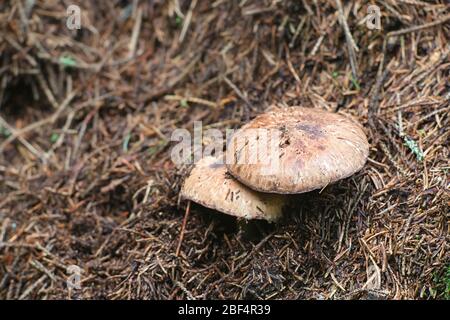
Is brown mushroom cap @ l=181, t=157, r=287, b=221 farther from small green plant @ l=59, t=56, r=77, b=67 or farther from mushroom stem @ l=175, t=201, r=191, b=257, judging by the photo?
small green plant @ l=59, t=56, r=77, b=67

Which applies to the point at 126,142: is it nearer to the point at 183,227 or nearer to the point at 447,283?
the point at 183,227

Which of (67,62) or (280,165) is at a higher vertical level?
(67,62)

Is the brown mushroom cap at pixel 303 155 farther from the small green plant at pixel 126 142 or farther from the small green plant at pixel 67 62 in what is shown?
the small green plant at pixel 67 62

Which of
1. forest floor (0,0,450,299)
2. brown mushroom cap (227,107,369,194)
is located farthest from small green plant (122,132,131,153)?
brown mushroom cap (227,107,369,194)

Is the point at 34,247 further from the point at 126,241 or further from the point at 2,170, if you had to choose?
the point at 2,170

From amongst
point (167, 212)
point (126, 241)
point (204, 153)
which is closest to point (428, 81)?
point (204, 153)

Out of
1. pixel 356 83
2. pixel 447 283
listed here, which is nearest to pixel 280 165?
pixel 447 283
